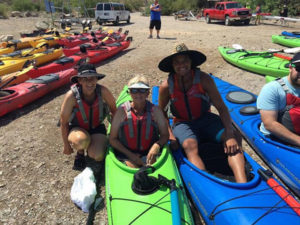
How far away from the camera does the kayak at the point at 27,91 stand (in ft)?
16.0

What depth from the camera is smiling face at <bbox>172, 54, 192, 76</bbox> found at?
107 inches

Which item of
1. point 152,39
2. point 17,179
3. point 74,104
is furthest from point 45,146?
point 152,39

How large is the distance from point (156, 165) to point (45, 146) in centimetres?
236

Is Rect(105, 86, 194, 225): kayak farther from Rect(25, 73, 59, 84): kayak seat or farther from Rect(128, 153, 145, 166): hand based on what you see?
Rect(25, 73, 59, 84): kayak seat

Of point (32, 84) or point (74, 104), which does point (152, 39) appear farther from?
point (74, 104)

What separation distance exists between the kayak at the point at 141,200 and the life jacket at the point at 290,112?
144 centimetres

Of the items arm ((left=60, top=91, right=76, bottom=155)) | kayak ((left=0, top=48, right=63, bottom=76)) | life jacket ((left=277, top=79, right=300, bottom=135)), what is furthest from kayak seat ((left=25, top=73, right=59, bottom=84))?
life jacket ((left=277, top=79, right=300, bottom=135))

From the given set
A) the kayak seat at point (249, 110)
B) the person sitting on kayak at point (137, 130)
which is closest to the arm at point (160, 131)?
the person sitting on kayak at point (137, 130)

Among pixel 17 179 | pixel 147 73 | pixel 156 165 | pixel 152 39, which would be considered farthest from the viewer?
pixel 152 39

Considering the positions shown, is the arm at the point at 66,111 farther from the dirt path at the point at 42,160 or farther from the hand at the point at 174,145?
the hand at the point at 174,145

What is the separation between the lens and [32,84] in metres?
5.59

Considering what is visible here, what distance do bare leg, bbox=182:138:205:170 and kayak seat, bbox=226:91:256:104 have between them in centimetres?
191

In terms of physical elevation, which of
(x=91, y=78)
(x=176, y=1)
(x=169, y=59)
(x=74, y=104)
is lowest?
(x=74, y=104)

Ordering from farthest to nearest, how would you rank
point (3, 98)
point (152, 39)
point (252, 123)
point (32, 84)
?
point (152, 39)
point (32, 84)
point (3, 98)
point (252, 123)
